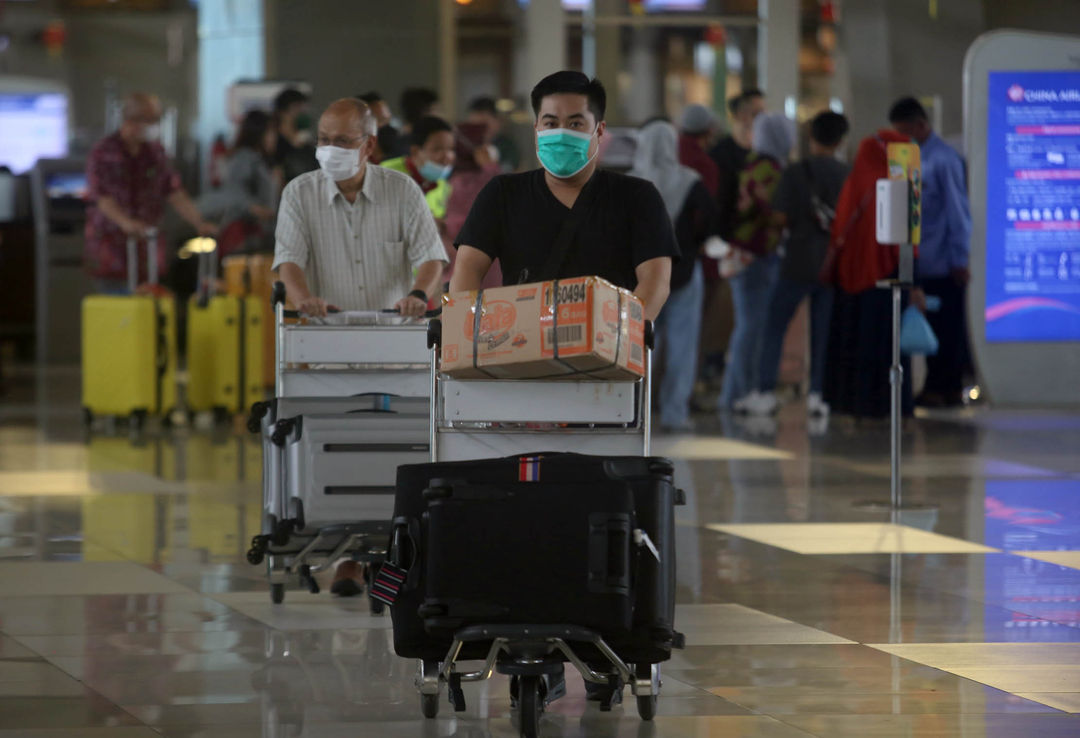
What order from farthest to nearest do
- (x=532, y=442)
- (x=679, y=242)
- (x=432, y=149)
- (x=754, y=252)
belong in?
(x=754, y=252), (x=679, y=242), (x=432, y=149), (x=532, y=442)

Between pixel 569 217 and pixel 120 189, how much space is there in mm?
8313

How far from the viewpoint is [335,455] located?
616 centimetres

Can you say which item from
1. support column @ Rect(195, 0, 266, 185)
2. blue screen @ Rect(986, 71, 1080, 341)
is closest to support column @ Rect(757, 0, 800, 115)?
support column @ Rect(195, 0, 266, 185)

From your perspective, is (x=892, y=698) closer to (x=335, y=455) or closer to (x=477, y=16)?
(x=335, y=455)

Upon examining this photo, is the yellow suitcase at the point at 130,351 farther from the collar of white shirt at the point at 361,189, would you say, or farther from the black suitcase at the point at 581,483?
the black suitcase at the point at 581,483

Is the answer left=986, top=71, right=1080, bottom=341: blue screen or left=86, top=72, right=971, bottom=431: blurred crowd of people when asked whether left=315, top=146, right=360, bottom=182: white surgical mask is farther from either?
left=986, top=71, right=1080, bottom=341: blue screen

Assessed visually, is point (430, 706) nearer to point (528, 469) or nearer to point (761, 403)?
point (528, 469)

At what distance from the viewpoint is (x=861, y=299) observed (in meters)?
13.2

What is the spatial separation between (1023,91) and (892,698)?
31.4ft

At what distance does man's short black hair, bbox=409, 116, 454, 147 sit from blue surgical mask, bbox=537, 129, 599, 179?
4257 mm

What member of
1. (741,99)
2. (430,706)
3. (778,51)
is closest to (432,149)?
(430,706)

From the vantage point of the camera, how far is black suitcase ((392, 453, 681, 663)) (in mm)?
4598

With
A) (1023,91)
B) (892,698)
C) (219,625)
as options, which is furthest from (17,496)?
(1023,91)

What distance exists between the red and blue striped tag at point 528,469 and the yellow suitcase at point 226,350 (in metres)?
8.81
